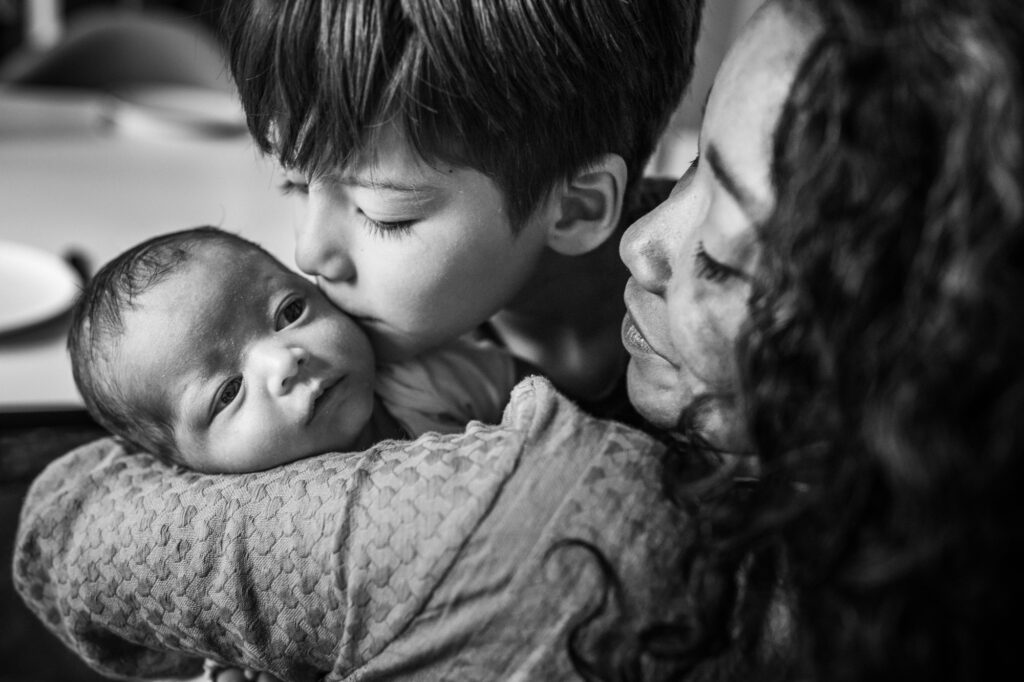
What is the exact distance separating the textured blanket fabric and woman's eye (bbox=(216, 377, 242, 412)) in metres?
0.12

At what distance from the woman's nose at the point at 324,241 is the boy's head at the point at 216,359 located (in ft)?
0.15

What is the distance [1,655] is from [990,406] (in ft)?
5.41

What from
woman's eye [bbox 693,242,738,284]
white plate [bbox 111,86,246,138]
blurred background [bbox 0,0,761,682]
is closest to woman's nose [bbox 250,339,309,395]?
woman's eye [bbox 693,242,738,284]

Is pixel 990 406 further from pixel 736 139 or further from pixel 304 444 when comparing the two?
pixel 304 444

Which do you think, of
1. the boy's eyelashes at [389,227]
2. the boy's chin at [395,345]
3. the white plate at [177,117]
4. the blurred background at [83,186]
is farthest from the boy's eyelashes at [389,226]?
the white plate at [177,117]

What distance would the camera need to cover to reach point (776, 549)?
1.97 ft

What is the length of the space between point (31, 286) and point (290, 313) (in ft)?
2.47

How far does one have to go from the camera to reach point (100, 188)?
1.80 meters

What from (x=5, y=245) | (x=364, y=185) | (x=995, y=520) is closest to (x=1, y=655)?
(x=5, y=245)

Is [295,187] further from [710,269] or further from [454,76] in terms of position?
[710,269]

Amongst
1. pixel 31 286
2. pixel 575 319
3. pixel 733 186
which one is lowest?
pixel 31 286

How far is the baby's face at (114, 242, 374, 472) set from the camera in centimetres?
83

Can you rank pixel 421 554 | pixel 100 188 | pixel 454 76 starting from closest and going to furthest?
pixel 421 554, pixel 454 76, pixel 100 188

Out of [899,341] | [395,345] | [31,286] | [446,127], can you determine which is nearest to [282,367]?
[395,345]
